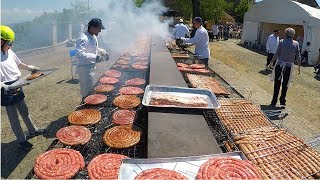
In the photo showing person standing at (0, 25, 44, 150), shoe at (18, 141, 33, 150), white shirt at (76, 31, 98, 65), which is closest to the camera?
person standing at (0, 25, 44, 150)

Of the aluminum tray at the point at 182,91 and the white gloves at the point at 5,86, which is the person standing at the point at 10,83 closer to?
the white gloves at the point at 5,86

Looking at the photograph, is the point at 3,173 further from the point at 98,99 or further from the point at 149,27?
the point at 149,27

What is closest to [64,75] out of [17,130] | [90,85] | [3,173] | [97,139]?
[90,85]

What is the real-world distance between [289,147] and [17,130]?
5.29 meters

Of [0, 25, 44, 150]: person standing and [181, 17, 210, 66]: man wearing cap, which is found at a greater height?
[181, 17, 210, 66]: man wearing cap

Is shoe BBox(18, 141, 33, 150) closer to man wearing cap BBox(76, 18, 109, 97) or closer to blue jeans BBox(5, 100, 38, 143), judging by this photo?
blue jeans BBox(5, 100, 38, 143)

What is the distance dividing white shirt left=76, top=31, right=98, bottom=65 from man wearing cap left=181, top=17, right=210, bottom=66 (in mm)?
4122

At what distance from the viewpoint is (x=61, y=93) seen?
954 centimetres

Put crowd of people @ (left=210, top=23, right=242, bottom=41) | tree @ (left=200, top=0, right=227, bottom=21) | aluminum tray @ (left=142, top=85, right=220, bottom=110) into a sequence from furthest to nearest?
tree @ (left=200, top=0, right=227, bottom=21) → crowd of people @ (left=210, top=23, right=242, bottom=41) → aluminum tray @ (left=142, top=85, right=220, bottom=110)

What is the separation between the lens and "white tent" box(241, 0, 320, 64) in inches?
667

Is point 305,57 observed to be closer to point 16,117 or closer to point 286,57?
point 286,57

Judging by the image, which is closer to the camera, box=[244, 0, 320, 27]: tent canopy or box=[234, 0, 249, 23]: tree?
box=[244, 0, 320, 27]: tent canopy

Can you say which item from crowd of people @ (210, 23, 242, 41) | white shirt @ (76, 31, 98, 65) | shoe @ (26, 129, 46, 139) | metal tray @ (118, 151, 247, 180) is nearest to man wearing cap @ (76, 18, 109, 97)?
white shirt @ (76, 31, 98, 65)

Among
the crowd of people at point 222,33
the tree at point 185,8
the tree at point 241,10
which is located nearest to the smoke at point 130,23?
the crowd of people at point 222,33
